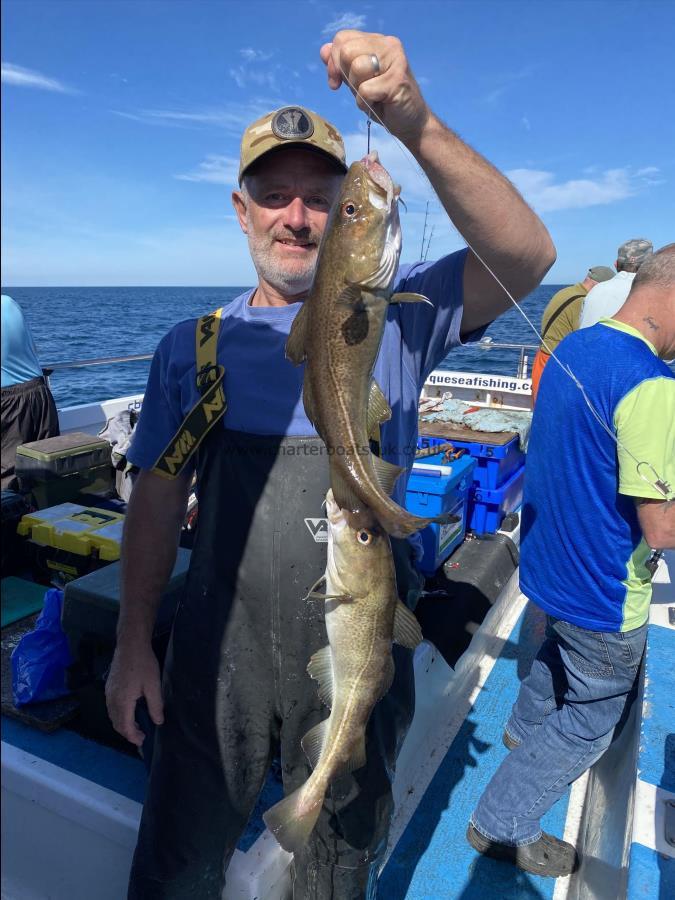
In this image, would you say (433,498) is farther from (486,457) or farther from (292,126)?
(292,126)

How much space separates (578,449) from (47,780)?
259cm

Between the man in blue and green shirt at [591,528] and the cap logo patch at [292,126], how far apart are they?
1.38m

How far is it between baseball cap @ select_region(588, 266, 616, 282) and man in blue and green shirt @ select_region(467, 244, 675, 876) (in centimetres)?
396

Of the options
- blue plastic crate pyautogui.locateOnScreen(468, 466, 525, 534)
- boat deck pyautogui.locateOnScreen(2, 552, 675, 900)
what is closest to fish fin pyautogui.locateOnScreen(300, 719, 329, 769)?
boat deck pyautogui.locateOnScreen(2, 552, 675, 900)

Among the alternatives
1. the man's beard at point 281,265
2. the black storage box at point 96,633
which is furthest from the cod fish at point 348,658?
the black storage box at point 96,633

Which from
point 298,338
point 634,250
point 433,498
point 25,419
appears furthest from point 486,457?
point 25,419

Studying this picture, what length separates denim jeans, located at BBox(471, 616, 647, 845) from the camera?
272cm

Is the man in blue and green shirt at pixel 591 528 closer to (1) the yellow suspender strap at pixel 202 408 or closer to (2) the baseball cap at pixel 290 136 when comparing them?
(2) the baseball cap at pixel 290 136

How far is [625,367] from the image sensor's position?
242 cm

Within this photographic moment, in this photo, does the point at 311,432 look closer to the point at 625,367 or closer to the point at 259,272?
the point at 259,272

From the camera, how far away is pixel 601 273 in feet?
20.9

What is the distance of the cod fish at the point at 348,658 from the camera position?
1689 millimetres

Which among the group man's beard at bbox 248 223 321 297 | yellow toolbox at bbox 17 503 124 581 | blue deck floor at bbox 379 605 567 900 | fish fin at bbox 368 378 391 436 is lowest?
blue deck floor at bbox 379 605 567 900

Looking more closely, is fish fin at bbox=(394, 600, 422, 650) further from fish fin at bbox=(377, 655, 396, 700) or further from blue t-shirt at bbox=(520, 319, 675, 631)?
blue t-shirt at bbox=(520, 319, 675, 631)
